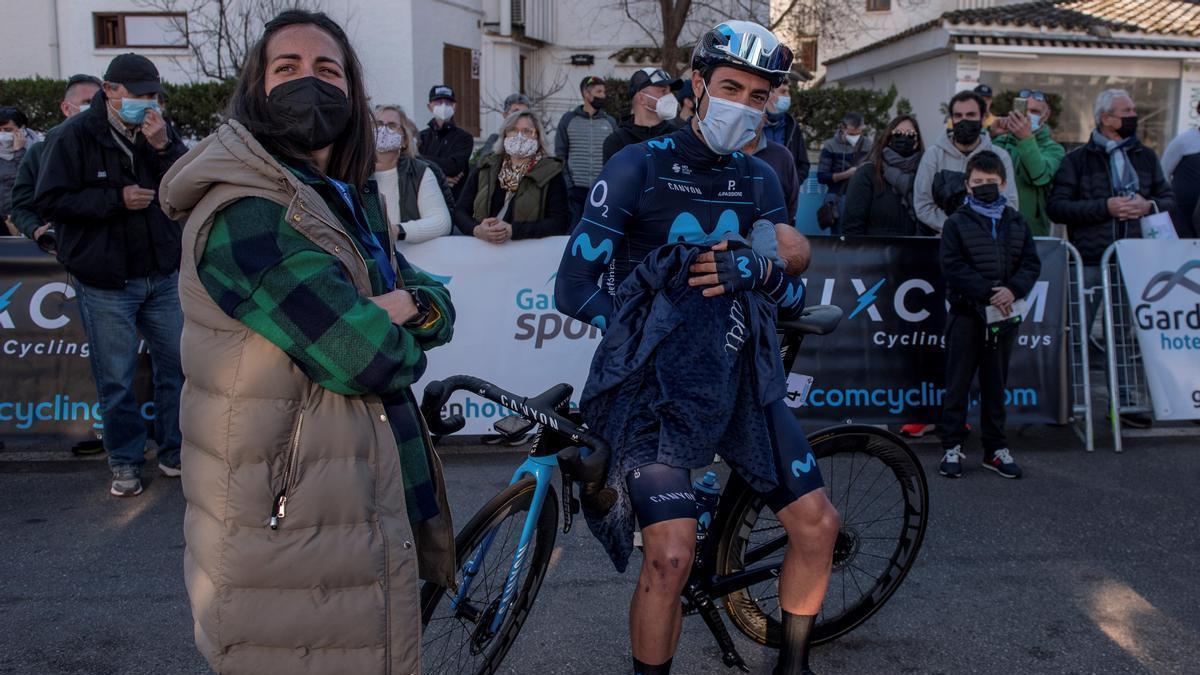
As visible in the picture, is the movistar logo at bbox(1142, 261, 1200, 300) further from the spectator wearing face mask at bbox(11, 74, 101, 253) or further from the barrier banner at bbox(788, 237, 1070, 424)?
the spectator wearing face mask at bbox(11, 74, 101, 253)

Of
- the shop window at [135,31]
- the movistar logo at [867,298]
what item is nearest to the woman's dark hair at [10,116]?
the movistar logo at [867,298]

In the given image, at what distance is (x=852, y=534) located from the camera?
11.3 feet

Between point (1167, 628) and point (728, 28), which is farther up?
point (728, 28)

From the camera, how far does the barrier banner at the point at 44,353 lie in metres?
6.12

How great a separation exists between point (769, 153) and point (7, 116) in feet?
27.1

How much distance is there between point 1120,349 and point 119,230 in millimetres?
6368

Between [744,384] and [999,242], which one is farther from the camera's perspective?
[999,242]

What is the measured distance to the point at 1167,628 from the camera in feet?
12.6

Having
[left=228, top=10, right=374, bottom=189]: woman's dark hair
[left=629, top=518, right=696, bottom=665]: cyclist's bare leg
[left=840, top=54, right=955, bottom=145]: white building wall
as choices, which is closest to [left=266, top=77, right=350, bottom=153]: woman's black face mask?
[left=228, top=10, right=374, bottom=189]: woman's dark hair

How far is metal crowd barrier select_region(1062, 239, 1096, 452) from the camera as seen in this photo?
6371 millimetres

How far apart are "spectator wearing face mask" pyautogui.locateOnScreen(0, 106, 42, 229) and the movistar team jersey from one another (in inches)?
323

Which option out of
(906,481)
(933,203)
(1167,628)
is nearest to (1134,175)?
(933,203)

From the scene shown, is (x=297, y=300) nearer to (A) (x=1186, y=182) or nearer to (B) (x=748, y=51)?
(B) (x=748, y=51)

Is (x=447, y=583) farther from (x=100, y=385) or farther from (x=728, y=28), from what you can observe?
(x=100, y=385)
